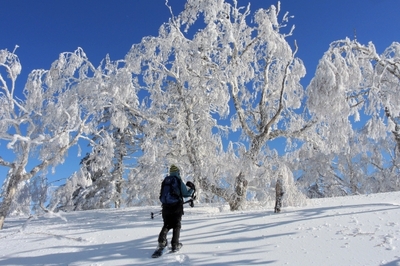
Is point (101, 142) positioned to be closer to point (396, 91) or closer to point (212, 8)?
point (212, 8)

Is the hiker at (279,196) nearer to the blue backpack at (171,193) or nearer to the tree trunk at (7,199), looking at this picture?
the blue backpack at (171,193)

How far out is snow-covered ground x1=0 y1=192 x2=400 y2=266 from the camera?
345 centimetres

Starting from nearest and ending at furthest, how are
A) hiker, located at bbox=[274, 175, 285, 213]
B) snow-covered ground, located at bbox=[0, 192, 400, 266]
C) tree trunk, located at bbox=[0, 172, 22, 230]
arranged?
1. snow-covered ground, located at bbox=[0, 192, 400, 266]
2. hiker, located at bbox=[274, 175, 285, 213]
3. tree trunk, located at bbox=[0, 172, 22, 230]

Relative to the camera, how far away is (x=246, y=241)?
13.9ft

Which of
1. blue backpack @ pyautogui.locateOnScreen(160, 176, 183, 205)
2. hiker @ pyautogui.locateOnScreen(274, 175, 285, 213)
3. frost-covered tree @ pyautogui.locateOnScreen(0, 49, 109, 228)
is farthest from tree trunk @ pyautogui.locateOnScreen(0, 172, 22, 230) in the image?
hiker @ pyautogui.locateOnScreen(274, 175, 285, 213)

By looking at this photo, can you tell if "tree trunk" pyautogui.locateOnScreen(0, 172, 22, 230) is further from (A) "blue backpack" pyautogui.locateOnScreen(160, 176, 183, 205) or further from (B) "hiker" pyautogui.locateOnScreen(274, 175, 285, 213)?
(B) "hiker" pyautogui.locateOnScreen(274, 175, 285, 213)

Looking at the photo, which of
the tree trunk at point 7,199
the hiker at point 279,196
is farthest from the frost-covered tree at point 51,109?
the hiker at point 279,196

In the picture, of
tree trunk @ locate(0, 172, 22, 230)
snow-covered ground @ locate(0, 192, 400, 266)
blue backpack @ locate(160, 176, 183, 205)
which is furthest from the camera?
tree trunk @ locate(0, 172, 22, 230)

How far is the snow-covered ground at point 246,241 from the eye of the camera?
3.45 m

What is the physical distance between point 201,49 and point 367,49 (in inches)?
172

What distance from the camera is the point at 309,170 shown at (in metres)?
15.5

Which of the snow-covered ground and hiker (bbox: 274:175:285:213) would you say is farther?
hiker (bbox: 274:175:285:213)

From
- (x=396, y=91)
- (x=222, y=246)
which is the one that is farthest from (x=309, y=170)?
(x=222, y=246)

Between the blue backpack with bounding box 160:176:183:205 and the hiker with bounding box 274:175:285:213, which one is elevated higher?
the blue backpack with bounding box 160:176:183:205
